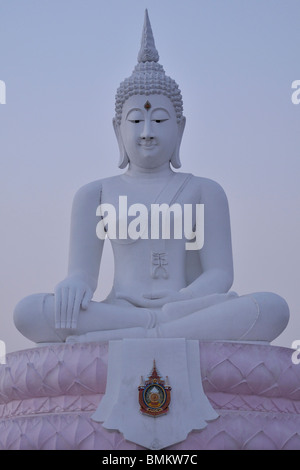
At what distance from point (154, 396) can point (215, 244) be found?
Answer: 1.91m

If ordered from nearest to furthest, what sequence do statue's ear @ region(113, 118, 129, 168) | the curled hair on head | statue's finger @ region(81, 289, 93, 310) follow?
statue's finger @ region(81, 289, 93, 310) < the curled hair on head < statue's ear @ region(113, 118, 129, 168)

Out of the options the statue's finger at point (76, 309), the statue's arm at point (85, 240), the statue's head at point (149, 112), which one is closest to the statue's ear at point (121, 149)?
the statue's head at point (149, 112)

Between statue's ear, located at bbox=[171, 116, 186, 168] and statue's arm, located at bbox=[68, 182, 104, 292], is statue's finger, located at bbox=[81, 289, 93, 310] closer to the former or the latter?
statue's arm, located at bbox=[68, 182, 104, 292]

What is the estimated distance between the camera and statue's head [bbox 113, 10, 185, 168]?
790cm

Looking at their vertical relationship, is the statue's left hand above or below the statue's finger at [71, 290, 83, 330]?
above

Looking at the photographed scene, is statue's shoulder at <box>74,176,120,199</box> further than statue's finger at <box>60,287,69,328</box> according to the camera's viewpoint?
Yes

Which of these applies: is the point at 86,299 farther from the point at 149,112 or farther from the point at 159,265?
the point at 149,112

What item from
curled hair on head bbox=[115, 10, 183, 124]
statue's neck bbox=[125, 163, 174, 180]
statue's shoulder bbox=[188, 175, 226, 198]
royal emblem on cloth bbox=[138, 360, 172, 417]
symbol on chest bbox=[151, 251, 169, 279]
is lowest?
royal emblem on cloth bbox=[138, 360, 172, 417]

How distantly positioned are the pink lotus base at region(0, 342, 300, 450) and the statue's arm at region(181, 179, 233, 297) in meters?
1.14

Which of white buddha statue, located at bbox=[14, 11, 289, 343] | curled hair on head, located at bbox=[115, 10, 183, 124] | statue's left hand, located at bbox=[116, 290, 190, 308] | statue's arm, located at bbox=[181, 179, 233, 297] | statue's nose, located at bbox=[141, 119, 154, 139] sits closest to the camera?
white buddha statue, located at bbox=[14, 11, 289, 343]

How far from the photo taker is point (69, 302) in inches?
274

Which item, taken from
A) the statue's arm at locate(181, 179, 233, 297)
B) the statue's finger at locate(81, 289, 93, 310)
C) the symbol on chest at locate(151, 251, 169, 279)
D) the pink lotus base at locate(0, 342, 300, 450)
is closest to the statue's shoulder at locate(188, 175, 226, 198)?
the statue's arm at locate(181, 179, 233, 297)

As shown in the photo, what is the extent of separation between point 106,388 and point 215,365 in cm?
68

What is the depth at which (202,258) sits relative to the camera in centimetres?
779
